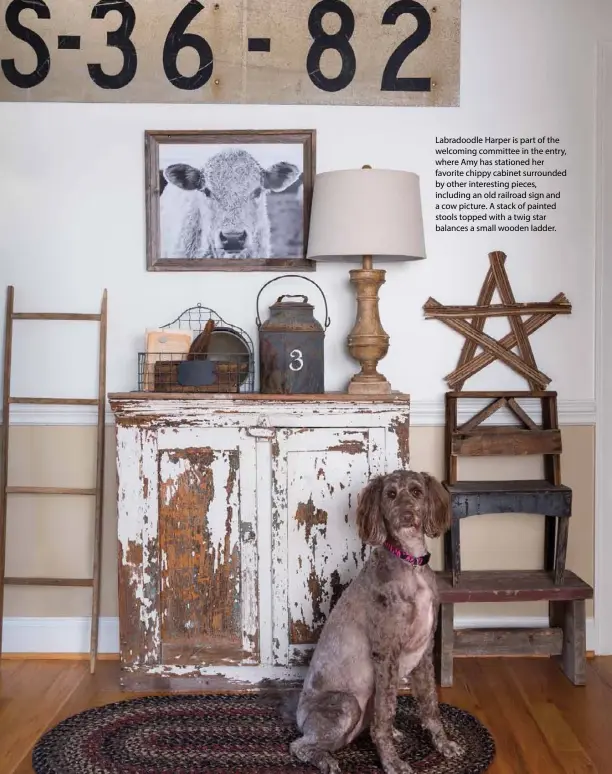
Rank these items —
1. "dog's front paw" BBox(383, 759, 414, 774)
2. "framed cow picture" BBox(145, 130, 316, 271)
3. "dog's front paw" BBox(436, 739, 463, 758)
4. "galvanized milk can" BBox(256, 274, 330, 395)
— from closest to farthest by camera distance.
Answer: "dog's front paw" BBox(383, 759, 414, 774) < "dog's front paw" BBox(436, 739, 463, 758) < "galvanized milk can" BBox(256, 274, 330, 395) < "framed cow picture" BBox(145, 130, 316, 271)

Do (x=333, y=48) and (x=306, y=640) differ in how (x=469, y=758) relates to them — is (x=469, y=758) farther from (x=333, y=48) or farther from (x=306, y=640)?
(x=333, y=48)

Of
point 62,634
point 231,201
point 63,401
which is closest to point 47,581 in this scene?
point 62,634

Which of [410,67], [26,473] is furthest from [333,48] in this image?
[26,473]

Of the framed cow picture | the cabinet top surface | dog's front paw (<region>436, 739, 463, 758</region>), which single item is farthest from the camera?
the framed cow picture

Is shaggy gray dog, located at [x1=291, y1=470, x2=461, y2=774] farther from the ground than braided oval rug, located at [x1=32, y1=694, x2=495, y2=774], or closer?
farther from the ground

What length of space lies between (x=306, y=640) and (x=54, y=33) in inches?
98.0

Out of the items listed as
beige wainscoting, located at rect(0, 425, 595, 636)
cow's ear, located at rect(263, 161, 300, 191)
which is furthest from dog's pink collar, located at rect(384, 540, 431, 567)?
cow's ear, located at rect(263, 161, 300, 191)

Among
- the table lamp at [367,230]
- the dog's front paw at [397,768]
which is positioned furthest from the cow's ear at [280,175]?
the dog's front paw at [397,768]

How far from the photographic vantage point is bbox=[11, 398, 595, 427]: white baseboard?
355 cm

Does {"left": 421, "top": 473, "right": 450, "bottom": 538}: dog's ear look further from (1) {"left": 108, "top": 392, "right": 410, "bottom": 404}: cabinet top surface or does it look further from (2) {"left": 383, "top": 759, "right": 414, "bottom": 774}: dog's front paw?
(2) {"left": 383, "top": 759, "right": 414, "bottom": 774}: dog's front paw

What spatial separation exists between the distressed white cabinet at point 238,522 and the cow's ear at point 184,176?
91 centimetres

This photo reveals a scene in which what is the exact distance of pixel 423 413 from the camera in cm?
355

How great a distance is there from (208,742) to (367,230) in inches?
69.2

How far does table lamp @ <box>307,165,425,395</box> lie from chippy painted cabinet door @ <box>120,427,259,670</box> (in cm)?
56
